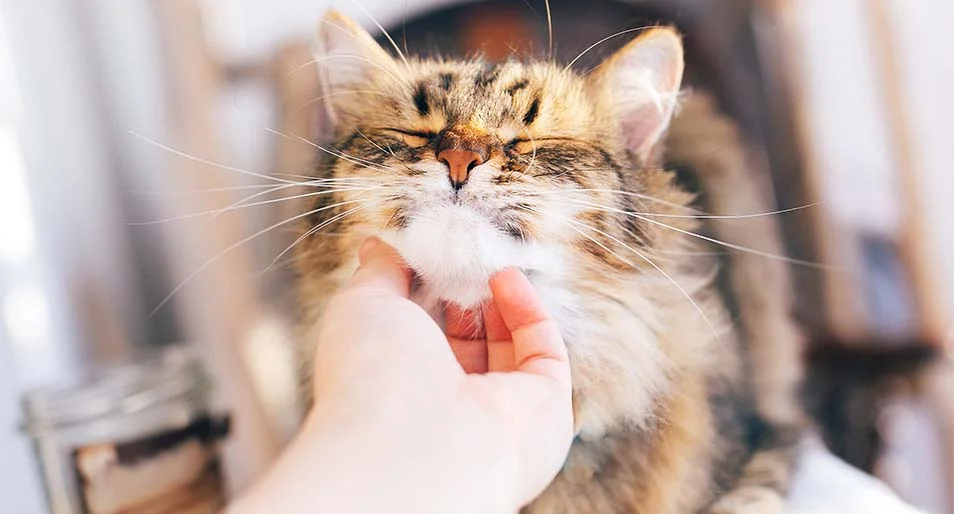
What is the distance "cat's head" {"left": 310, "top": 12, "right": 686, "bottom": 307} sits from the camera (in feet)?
1.65

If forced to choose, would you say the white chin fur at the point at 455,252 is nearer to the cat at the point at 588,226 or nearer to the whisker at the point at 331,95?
the cat at the point at 588,226

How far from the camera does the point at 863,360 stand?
2.37ft

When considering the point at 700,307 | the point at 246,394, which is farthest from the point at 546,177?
the point at 246,394

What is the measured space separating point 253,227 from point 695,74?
1.24 ft

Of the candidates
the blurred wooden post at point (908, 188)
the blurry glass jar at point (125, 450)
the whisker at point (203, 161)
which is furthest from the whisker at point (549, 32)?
the blurry glass jar at point (125, 450)

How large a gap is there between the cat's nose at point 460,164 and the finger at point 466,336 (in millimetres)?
87

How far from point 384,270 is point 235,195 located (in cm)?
17

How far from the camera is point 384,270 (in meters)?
0.52

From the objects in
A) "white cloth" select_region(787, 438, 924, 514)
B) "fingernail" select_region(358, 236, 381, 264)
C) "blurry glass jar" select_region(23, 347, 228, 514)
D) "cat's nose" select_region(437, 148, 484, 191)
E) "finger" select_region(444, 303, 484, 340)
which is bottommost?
"white cloth" select_region(787, 438, 924, 514)

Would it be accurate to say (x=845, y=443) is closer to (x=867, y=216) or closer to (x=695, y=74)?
(x=867, y=216)

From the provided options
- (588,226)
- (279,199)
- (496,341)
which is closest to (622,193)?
(588,226)

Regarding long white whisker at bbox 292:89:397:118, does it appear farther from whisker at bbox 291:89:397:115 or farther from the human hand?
the human hand

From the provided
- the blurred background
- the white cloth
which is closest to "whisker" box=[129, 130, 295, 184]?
the blurred background

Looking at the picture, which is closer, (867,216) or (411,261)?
(411,261)
